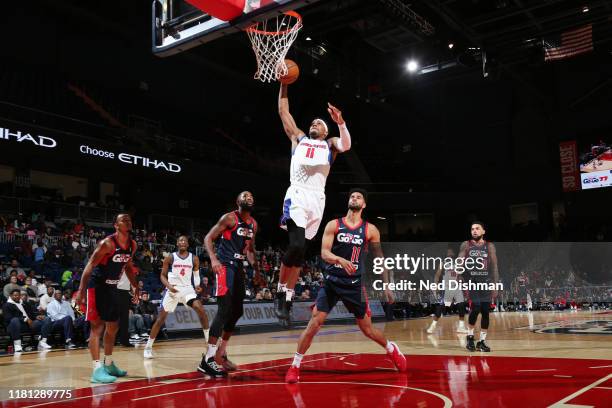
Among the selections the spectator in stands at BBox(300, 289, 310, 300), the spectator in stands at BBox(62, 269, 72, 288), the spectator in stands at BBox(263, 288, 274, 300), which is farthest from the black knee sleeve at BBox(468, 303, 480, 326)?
the spectator in stands at BBox(300, 289, 310, 300)

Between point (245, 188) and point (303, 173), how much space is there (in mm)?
18186

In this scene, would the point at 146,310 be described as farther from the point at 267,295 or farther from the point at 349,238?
the point at 349,238

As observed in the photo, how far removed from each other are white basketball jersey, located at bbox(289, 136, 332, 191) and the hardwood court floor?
200 cm

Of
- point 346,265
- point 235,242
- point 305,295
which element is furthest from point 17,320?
point 305,295

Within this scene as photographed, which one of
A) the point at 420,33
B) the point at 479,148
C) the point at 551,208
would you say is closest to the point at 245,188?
the point at 420,33

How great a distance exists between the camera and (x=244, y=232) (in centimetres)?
656

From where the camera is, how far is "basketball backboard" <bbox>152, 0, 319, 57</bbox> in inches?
242

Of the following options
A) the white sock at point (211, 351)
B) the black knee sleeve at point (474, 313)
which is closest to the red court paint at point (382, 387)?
the white sock at point (211, 351)

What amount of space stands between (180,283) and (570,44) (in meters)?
17.2

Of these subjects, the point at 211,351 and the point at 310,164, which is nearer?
the point at 310,164

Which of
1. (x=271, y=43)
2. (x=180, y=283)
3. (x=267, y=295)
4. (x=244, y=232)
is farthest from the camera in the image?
(x=267, y=295)

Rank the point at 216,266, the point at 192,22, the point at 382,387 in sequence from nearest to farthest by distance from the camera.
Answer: the point at 382,387 < the point at 216,266 < the point at 192,22

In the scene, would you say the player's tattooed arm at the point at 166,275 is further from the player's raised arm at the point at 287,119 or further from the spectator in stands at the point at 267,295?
the spectator in stands at the point at 267,295

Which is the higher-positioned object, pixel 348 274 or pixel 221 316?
pixel 348 274
